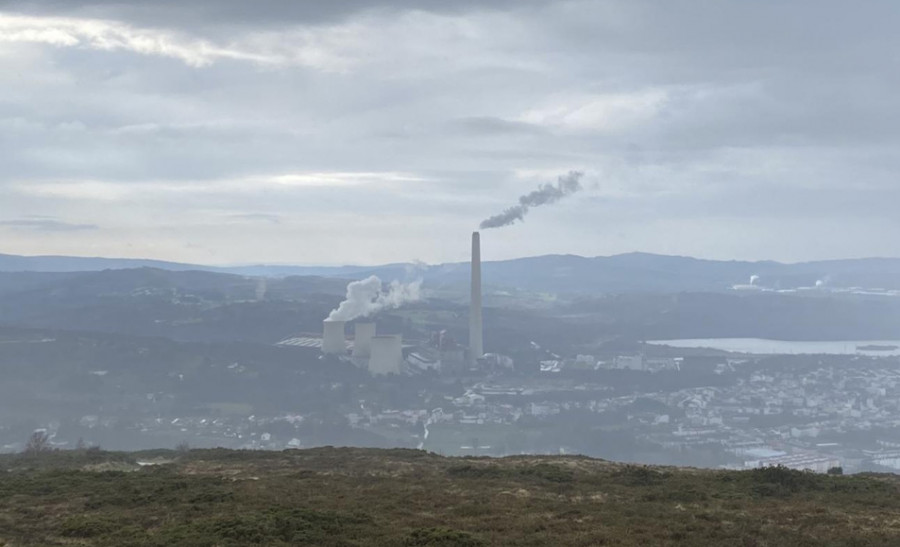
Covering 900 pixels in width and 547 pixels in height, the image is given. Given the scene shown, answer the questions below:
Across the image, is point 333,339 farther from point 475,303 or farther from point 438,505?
point 438,505

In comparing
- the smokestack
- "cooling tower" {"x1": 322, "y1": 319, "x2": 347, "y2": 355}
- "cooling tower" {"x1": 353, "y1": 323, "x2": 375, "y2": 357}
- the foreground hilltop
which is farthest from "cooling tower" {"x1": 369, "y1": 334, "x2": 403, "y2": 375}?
the foreground hilltop

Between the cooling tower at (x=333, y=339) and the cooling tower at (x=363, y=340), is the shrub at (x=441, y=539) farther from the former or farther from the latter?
the cooling tower at (x=333, y=339)

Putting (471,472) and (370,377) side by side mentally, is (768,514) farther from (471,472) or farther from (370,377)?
(370,377)

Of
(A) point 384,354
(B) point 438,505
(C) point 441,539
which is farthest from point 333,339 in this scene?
(C) point 441,539

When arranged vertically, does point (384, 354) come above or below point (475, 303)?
below

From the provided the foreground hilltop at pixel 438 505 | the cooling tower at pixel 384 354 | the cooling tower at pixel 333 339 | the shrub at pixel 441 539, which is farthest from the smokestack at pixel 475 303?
the shrub at pixel 441 539

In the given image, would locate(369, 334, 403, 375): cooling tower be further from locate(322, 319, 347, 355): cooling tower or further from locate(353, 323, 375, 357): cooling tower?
locate(322, 319, 347, 355): cooling tower

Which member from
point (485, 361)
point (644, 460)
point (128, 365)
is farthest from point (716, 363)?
point (128, 365)
